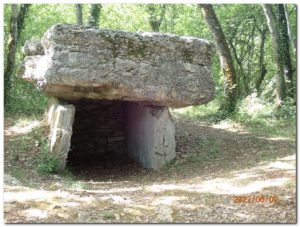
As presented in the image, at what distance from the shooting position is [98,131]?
9672 mm

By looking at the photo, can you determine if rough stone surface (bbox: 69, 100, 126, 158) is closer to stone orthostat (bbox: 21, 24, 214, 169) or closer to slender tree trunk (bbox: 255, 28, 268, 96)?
stone orthostat (bbox: 21, 24, 214, 169)

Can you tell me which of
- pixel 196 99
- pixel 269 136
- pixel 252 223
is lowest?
pixel 252 223

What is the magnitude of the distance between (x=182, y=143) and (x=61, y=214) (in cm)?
467

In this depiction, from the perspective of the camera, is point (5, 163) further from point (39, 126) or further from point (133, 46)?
point (133, 46)

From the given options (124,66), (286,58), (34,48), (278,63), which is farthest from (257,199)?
(286,58)

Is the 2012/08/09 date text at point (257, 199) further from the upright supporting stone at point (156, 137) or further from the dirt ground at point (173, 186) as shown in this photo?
the upright supporting stone at point (156, 137)

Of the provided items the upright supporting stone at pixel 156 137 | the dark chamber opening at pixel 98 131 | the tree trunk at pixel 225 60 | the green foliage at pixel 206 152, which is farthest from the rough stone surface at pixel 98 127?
the tree trunk at pixel 225 60

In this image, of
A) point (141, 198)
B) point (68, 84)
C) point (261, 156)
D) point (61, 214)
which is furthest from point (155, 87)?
point (61, 214)

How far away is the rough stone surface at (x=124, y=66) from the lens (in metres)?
6.84

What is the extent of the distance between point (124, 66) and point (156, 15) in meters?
12.4

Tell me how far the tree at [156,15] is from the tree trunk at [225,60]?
318 inches

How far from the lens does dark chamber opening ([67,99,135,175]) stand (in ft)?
31.0

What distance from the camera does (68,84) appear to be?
691cm

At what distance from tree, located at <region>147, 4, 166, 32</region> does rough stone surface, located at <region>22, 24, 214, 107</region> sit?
11467mm
